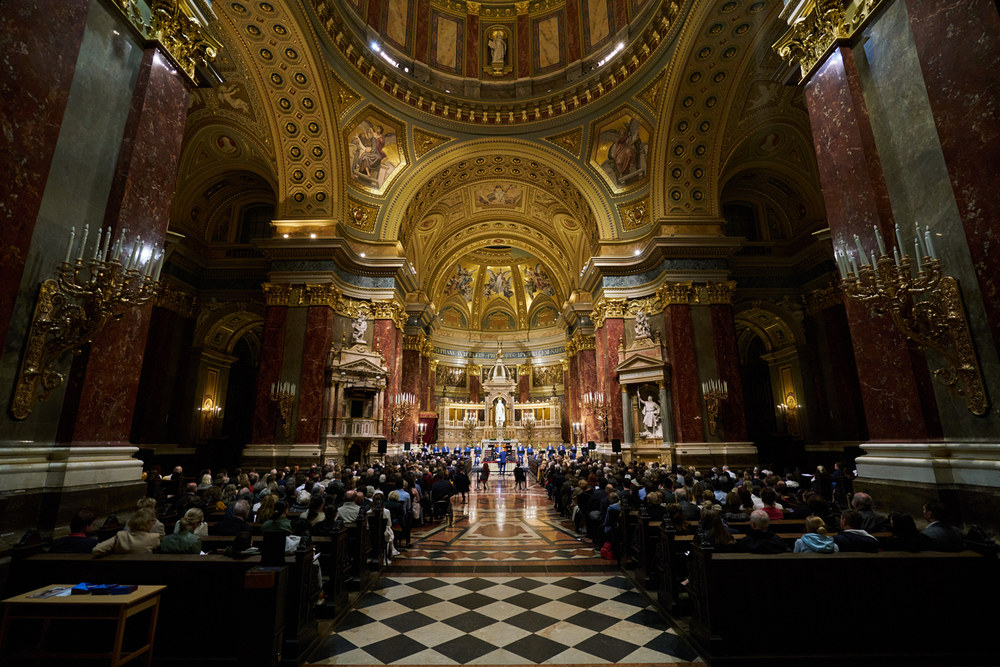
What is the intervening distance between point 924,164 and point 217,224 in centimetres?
2125

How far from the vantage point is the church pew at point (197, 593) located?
3455 mm

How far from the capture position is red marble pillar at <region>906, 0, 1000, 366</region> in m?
4.10

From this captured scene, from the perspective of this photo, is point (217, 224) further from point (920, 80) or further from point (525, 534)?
point (920, 80)

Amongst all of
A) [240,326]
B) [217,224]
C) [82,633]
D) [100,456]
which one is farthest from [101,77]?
[240,326]

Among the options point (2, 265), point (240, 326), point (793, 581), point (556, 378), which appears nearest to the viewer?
point (793, 581)

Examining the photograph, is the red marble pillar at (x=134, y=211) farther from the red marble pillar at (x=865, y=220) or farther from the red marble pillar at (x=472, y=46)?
the red marble pillar at (x=472, y=46)

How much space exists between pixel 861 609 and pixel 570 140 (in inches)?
694

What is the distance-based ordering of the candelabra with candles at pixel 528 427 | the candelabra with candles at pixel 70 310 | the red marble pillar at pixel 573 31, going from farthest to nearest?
the candelabra with candles at pixel 528 427 < the red marble pillar at pixel 573 31 < the candelabra with candles at pixel 70 310

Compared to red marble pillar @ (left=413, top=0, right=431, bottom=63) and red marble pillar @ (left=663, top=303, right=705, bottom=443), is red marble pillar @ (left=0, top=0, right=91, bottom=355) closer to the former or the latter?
red marble pillar @ (left=663, top=303, right=705, bottom=443)

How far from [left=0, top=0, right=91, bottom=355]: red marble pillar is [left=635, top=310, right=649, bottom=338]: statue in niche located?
15.0 m

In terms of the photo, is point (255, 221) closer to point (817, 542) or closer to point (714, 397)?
point (714, 397)

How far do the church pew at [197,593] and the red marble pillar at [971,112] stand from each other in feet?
21.6

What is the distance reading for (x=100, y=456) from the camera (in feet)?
16.4

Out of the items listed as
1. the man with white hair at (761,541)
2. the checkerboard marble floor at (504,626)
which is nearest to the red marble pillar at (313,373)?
the checkerboard marble floor at (504,626)
